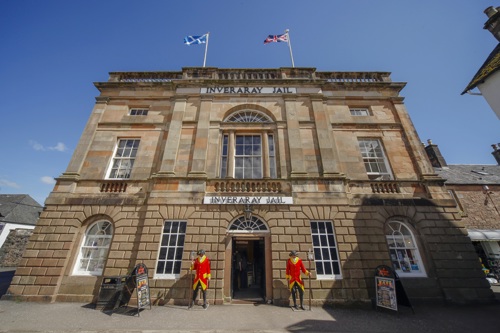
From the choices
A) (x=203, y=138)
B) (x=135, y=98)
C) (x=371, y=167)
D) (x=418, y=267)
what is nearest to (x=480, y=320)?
(x=418, y=267)

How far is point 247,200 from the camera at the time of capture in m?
9.23

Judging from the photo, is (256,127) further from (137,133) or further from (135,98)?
(135,98)

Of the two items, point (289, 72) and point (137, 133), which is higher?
point (289, 72)

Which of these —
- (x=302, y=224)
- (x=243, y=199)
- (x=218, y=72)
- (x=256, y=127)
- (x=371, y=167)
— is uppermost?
(x=218, y=72)

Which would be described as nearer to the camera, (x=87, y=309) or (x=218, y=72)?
(x=87, y=309)

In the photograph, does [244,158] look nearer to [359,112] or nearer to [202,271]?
[202,271]

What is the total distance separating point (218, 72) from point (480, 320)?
53.0ft

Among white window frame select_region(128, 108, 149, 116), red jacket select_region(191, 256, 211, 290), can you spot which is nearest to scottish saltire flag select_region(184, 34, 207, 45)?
white window frame select_region(128, 108, 149, 116)

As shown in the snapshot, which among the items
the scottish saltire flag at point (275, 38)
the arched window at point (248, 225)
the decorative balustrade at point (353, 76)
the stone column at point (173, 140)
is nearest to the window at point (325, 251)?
the arched window at point (248, 225)

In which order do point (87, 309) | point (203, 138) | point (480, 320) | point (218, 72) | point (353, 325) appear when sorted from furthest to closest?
point (218, 72) → point (203, 138) → point (87, 309) → point (480, 320) → point (353, 325)

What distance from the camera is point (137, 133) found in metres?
11.6

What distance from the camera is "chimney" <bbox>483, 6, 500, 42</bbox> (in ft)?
33.4

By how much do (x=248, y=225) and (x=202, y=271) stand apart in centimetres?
265

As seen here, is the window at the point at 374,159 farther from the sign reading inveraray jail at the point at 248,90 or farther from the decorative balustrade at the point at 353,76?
the sign reading inveraray jail at the point at 248,90
